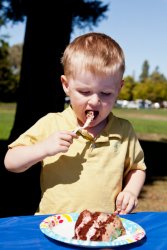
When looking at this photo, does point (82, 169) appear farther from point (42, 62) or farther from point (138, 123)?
point (138, 123)

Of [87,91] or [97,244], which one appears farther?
[87,91]

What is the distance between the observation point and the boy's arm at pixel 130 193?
1.54m

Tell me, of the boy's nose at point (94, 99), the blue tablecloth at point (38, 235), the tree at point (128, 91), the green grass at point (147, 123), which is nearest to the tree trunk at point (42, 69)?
the boy's nose at point (94, 99)

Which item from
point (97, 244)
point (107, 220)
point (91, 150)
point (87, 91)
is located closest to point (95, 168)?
point (91, 150)

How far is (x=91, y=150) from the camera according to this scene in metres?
1.65

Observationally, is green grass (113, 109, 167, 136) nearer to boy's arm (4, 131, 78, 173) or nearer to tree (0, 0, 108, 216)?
tree (0, 0, 108, 216)

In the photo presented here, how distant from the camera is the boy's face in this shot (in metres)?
1.49

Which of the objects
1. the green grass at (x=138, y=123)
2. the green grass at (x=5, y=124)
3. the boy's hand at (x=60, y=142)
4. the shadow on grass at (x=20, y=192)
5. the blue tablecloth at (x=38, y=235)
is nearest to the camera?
the blue tablecloth at (x=38, y=235)

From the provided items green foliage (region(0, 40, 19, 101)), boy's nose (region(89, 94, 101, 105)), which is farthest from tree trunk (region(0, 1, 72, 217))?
green foliage (region(0, 40, 19, 101))

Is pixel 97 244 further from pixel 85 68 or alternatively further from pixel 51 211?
pixel 85 68

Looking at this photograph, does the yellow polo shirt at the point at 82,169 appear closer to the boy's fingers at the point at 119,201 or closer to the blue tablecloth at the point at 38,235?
the boy's fingers at the point at 119,201

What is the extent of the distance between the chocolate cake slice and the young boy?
309 mm

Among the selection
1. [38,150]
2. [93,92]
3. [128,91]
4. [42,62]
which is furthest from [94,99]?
[128,91]

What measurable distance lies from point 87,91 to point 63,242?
579 millimetres
